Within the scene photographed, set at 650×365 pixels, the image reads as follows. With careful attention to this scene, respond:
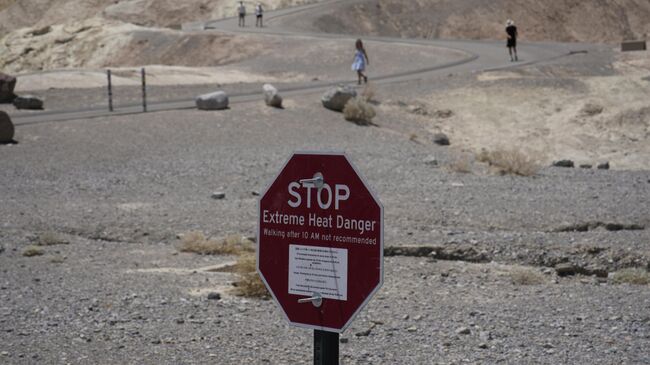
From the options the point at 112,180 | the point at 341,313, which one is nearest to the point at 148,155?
the point at 112,180

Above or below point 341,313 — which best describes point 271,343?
below

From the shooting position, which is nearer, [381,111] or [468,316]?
[468,316]

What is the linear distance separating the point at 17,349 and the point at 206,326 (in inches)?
74.3

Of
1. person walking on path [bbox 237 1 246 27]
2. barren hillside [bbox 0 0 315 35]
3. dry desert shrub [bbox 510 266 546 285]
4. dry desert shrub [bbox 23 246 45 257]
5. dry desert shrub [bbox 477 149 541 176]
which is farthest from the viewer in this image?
barren hillside [bbox 0 0 315 35]

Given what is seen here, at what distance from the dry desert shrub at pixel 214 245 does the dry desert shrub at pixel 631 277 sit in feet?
16.8

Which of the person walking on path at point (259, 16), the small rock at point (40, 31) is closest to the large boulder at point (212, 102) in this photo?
the person walking on path at point (259, 16)

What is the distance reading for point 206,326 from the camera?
32.5ft

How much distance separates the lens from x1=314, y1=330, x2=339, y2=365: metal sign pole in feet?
16.0

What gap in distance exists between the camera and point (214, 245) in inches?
575

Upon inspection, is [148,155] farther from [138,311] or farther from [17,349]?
[17,349]

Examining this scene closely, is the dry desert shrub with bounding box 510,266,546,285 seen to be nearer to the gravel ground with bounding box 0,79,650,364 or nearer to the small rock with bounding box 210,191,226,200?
the gravel ground with bounding box 0,79,650,364

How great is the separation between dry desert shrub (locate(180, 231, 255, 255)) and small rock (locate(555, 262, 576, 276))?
4.35 meters

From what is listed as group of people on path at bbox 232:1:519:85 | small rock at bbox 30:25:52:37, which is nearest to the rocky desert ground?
group of people on path at bbox 232:1:519:85

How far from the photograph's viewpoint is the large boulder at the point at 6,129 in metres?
23.3
